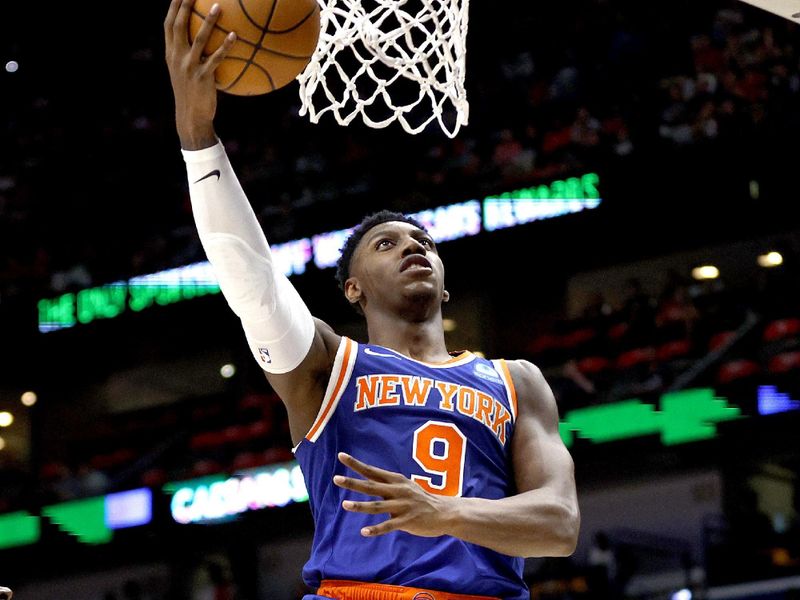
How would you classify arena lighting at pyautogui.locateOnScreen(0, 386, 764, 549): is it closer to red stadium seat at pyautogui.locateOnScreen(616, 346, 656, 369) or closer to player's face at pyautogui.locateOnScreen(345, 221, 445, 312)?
red stadium seat at pyautogui.locateOnScreen(616, 346, 656, 369)

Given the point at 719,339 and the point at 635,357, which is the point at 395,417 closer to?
the point at 719,339

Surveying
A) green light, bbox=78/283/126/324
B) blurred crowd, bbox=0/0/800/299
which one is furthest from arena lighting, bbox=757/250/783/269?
green light, bbox=78/283/126/324

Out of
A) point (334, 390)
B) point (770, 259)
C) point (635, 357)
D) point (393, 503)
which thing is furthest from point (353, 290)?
point (770, 259)

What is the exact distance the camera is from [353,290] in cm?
363

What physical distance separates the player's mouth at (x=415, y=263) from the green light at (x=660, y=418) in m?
7.24

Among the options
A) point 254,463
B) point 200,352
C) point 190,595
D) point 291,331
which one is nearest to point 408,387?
point 291,331

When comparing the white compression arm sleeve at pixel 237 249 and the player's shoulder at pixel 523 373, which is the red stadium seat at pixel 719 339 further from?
the white compression arm sleeve at pixel 237 249

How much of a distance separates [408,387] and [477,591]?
1.75 feet

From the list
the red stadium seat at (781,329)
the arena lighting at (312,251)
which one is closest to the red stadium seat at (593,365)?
the red stadium seat at (781,329)

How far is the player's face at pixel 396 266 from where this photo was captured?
11.3 feet

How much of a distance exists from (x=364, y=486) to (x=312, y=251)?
1066 cm

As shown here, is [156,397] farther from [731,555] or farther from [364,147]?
[731,555]

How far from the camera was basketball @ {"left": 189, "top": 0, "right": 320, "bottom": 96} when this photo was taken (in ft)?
9.18

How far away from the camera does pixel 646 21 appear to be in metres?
13.2
